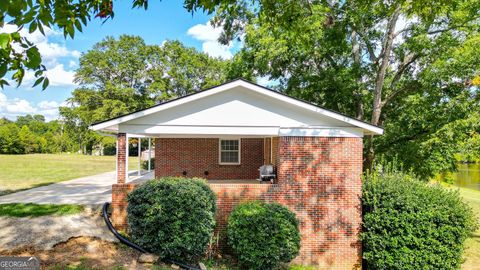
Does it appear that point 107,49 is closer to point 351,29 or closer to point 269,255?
point 351,29

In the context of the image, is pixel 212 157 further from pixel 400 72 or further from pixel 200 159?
pixel 400 72

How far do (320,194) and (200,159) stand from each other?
6.54m

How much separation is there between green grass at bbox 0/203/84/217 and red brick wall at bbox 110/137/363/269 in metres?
4.64

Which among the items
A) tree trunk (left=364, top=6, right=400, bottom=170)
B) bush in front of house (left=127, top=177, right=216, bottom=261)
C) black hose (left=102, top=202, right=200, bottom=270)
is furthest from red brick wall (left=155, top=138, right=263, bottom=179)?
bush in front of house (left=127, top=177, right=216, bottom=261)

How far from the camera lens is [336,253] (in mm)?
9930

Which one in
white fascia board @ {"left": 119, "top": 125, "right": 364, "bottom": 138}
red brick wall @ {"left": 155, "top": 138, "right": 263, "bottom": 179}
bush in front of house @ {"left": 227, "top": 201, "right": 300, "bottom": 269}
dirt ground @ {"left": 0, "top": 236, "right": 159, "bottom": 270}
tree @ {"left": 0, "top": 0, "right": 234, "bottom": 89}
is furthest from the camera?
red brick wall @ {"left": 155, "top": 138, "right": 263, "bottom": 179}

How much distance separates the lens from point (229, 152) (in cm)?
1519

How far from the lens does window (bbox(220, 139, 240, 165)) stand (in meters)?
15.2

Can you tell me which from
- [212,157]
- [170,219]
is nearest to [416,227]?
[170,219]

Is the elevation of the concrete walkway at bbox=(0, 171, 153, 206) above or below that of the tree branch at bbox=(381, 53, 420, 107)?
below

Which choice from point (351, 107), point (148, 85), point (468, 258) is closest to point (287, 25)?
point (468, 258)

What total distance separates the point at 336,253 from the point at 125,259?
6.01 meters

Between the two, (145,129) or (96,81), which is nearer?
(145,129)

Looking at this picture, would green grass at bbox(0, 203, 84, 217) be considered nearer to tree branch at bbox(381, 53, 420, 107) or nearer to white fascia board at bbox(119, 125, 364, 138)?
white fascia board at bbox(119, 125, 364, 138)
